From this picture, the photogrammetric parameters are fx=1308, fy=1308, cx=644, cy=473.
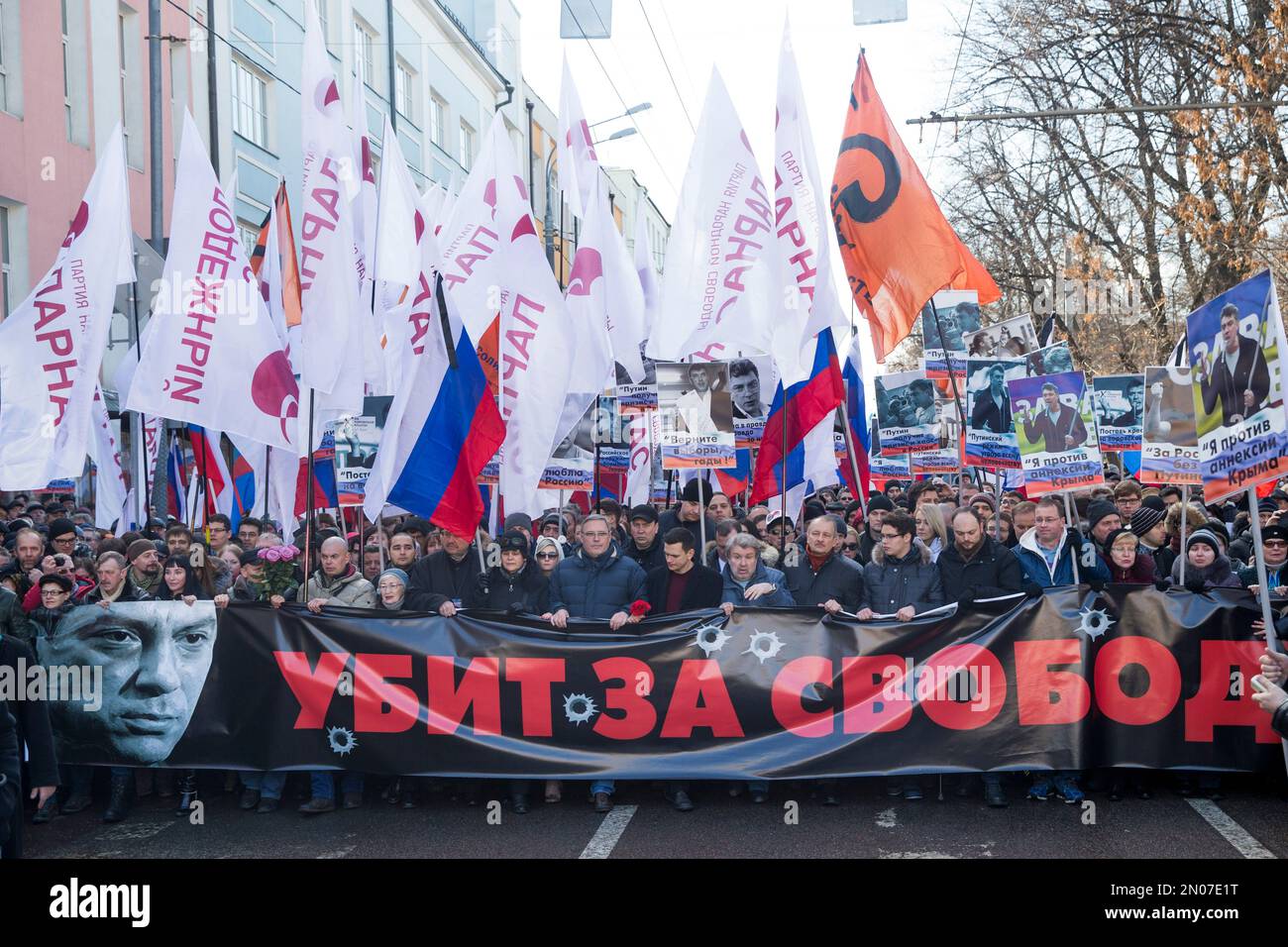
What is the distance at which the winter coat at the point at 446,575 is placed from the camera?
340 inches

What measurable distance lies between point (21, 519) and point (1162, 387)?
9.56m

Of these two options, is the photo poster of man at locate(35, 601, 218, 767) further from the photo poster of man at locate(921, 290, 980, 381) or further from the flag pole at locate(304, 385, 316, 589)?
the photo poster of man at locate(921, 290, 980, 381)

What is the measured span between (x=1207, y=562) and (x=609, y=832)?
13.9 feet

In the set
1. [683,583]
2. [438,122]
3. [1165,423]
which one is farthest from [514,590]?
[438,122]

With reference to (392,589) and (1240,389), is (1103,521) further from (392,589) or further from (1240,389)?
(392,589)

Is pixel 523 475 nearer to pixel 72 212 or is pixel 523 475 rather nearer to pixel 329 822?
pixel 329 822

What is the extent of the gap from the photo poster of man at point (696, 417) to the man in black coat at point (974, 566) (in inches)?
94.8

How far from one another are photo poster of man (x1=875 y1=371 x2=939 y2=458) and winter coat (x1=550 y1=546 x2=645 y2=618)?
8.03 metres

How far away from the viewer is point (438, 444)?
324 inches

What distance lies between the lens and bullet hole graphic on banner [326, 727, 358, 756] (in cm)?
743

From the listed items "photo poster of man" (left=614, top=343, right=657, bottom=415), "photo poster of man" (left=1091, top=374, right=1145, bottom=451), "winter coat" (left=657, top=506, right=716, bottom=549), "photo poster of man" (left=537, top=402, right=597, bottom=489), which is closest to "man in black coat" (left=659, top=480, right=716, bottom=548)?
"winter coat" (left=657, top=506, right=716, bottom=549)

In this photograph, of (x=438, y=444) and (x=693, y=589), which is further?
(x=438, y=444)

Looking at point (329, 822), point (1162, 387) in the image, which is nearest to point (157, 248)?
point (329, 822)

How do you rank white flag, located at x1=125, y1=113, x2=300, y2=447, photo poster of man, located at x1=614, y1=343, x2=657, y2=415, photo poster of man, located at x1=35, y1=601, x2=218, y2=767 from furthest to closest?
photo poster of man, located at x1=614, y1=343, x2=657, y2=415
white flag, located at x1=125, y1=113, x2=300, y2=447
photo poster of man, located at x1=35, y1=601, x2=218, y2=767
